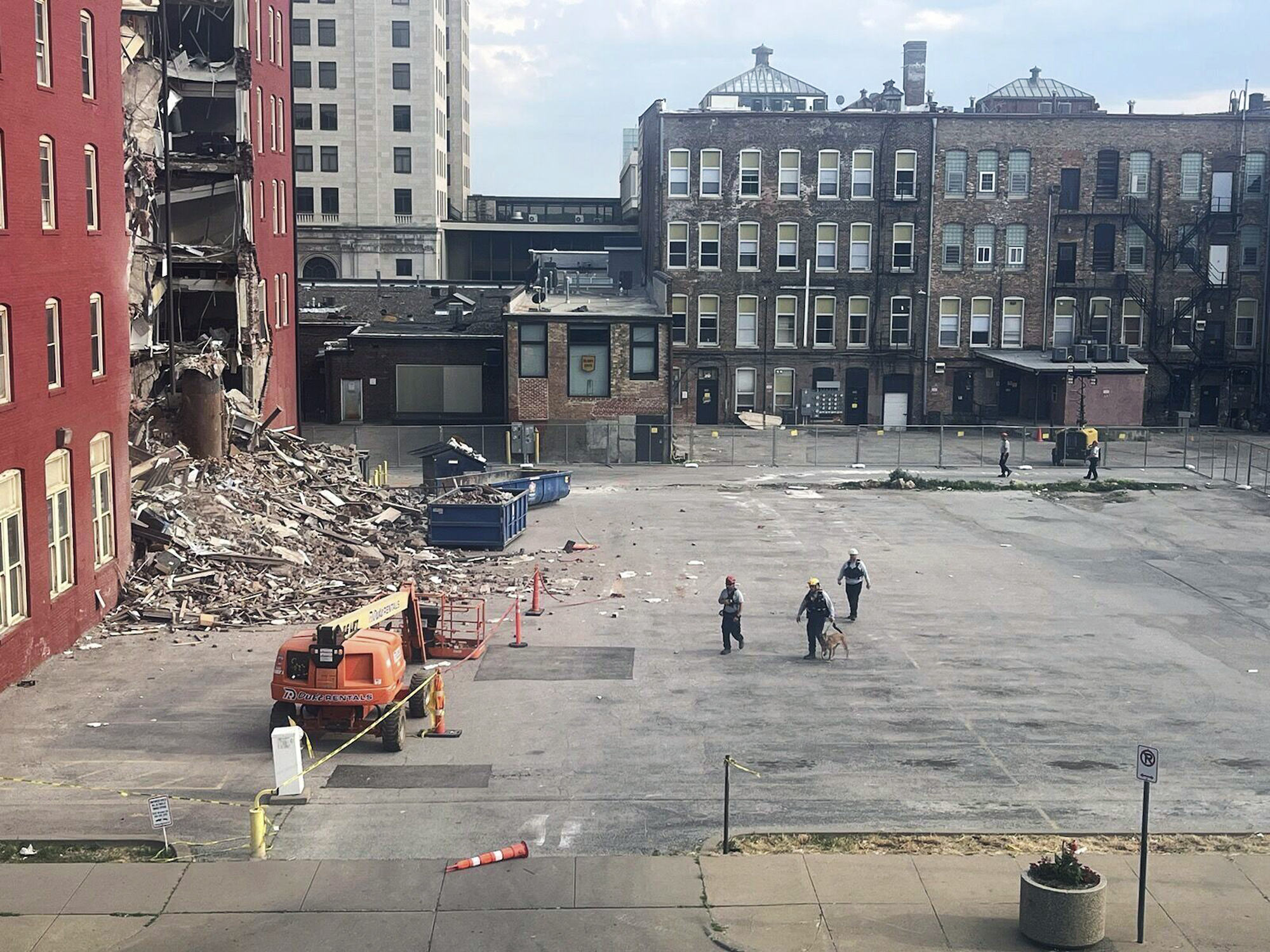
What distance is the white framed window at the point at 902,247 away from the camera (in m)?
65.4

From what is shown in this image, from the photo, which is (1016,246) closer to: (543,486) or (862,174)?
(862,174)

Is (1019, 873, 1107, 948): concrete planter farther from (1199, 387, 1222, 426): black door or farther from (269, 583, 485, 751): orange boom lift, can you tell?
(1199, 387, 1222, 426): black door

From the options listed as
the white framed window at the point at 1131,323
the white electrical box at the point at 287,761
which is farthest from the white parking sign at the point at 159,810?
the white framed window at the point at 1131,323

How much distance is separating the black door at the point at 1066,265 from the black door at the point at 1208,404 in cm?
834

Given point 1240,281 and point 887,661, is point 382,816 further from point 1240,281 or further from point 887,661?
point 1240,281

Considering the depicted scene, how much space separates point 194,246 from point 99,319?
18106mm

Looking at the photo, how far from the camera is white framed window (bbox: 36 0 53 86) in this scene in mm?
23312

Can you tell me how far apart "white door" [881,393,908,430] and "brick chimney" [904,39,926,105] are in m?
16.1

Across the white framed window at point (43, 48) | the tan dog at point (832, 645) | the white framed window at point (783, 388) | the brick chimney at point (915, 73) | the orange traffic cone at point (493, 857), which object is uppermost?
the brick chimney at point (915, 73)

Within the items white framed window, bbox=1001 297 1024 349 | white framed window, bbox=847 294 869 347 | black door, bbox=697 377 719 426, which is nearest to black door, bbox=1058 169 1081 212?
white framed window, bbox=1001 297 1024 349

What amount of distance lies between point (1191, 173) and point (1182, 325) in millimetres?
7024

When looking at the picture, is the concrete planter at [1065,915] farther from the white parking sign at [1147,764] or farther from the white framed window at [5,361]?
the white framed window at [5,361]

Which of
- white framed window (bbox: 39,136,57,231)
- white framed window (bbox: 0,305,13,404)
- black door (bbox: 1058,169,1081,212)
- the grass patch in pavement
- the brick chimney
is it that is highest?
the brick chimney

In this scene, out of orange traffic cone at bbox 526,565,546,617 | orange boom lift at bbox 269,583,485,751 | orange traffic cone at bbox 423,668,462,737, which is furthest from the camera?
orange traffic cone at bbox 526,565,546,617
